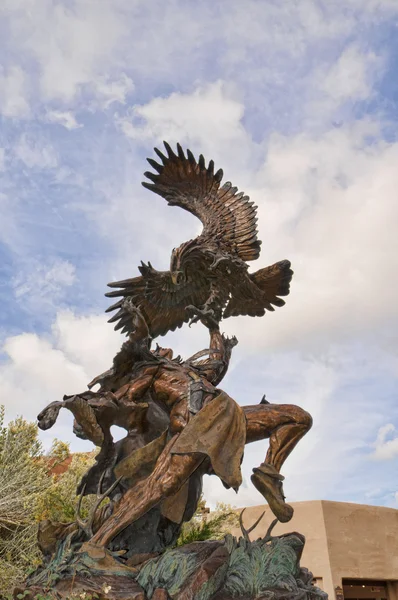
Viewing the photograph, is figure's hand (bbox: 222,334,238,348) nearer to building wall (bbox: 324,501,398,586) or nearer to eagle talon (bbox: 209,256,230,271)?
eagle talon (bbox: 209,256,230,271)

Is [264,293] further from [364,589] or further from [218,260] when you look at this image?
[364,589]

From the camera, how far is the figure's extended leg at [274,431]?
4613 millimetres

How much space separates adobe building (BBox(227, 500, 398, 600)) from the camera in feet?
48.9

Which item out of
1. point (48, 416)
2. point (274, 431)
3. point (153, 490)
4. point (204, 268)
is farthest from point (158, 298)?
point (153, 490)

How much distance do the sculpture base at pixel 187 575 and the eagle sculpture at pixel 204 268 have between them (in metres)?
2.39

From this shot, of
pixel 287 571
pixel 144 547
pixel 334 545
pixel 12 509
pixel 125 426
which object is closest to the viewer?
pixel 287 571

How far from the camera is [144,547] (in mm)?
4777

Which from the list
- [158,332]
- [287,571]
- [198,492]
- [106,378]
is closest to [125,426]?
[106,378]

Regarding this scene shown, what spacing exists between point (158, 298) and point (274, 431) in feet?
7.00

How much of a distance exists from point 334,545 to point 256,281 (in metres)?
11.6

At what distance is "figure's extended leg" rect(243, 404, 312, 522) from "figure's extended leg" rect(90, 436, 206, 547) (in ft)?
1.82

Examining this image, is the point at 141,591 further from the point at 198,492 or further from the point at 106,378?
the point at 106,378

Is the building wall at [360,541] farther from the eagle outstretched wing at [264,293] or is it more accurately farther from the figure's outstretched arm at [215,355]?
the figure's outstretched arm at [215,355]

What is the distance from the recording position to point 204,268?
6266mm
